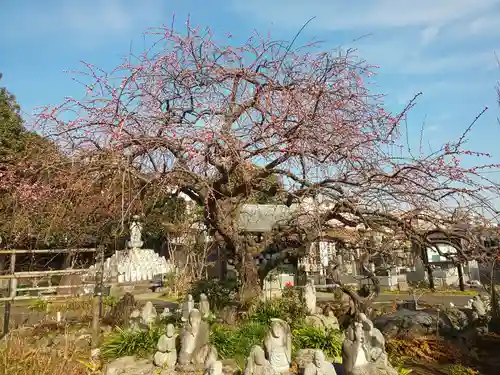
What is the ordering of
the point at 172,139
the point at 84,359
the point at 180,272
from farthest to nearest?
1. the point at 180,272
2. the point at 84,359
3. the point at 172,139

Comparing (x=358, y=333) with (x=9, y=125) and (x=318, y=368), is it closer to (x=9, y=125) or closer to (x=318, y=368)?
(x=318, y=368)

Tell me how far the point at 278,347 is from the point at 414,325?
4.43 m

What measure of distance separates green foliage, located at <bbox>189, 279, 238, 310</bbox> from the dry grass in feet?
12.1

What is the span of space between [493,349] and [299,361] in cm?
466

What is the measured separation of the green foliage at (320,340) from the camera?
6.64 meters

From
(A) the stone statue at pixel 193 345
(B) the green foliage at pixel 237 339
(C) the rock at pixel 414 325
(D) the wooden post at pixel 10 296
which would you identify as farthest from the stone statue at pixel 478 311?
(D) the wooden post at pixel 10 296

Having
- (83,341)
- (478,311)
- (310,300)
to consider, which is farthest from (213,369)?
(478,311)

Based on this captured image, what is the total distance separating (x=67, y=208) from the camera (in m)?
5.53

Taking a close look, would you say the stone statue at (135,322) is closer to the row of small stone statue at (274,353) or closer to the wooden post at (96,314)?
the wooden post at (96,314)

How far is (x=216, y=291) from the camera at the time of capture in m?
Answer: 10.5

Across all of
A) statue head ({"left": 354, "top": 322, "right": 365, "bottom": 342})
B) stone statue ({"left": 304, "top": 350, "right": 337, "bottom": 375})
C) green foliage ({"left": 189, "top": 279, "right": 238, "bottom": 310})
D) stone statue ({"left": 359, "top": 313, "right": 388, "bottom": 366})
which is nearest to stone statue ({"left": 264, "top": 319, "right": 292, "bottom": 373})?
stone statue ({"left": 304, "top": 350, "right": 337, "bottom": 375})

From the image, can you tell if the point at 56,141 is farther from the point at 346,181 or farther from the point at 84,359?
the point at 346,181

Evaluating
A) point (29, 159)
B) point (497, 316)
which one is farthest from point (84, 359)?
point (497, 316)

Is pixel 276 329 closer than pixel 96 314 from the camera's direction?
Yes
